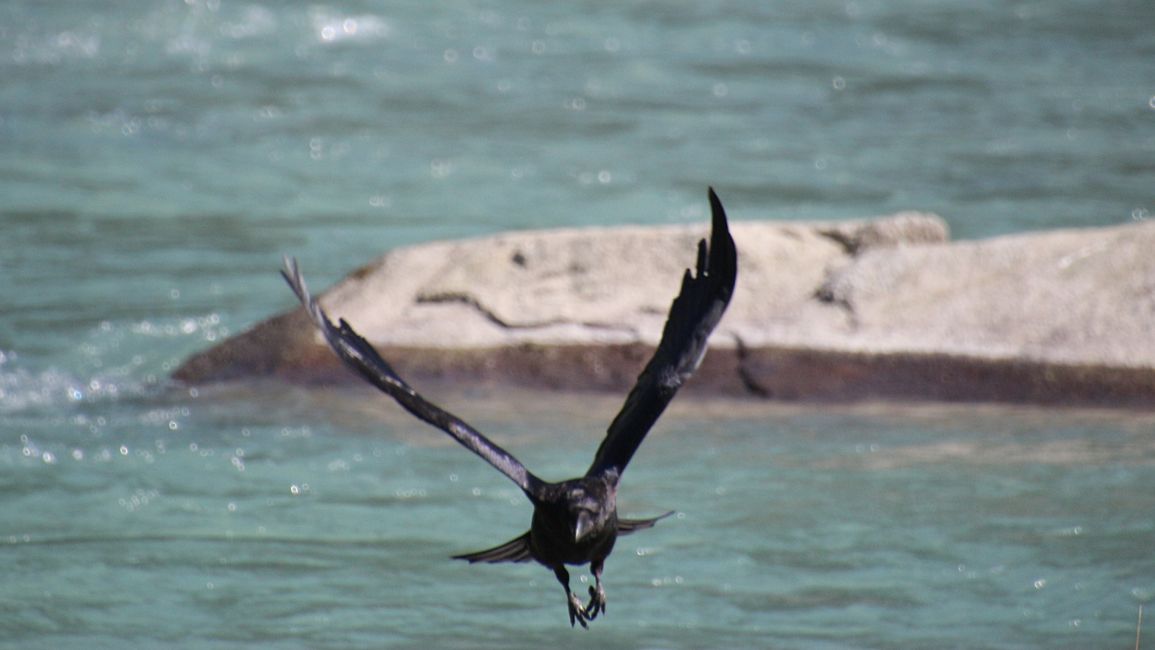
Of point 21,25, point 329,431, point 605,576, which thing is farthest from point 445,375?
point 21,25

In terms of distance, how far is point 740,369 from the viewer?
6797mm

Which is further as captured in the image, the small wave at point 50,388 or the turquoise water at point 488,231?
the small wave at point 50,388

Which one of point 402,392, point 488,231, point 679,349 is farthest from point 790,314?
point 488,231

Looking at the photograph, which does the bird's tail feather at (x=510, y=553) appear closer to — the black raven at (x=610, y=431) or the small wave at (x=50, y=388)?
the black raven at (x=610, y=431)

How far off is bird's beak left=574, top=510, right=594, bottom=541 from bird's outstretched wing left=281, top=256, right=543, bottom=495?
0.45 ft

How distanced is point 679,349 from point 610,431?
24cm

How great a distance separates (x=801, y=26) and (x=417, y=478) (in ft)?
32.5

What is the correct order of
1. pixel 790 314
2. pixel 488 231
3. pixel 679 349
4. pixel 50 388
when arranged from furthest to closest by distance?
1. pixel 488 231
2. pixel 50 388
3. pixel 790 314
4. pixel 679 349

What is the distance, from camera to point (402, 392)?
12.0ft

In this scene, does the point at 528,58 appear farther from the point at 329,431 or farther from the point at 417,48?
the point at 329,431

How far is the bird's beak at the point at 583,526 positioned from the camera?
3.73 metres

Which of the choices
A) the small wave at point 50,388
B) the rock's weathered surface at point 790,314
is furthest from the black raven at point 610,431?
the small wave at point 50,388

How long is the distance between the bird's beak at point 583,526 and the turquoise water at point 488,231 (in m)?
1.23

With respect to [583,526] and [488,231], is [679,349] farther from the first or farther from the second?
[488,231]
